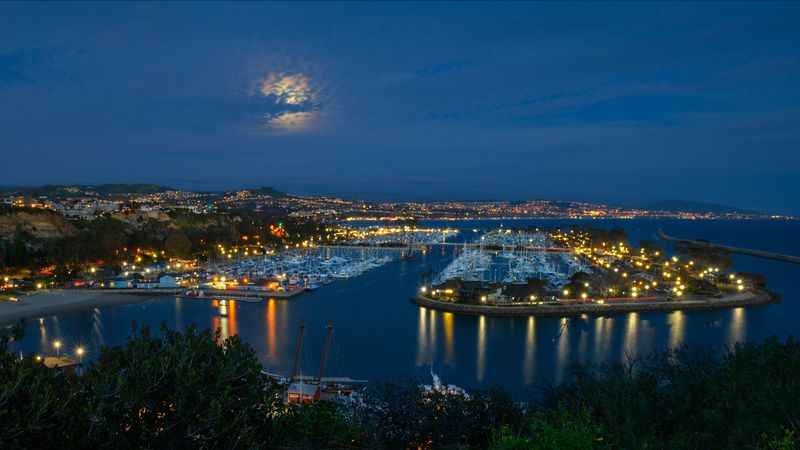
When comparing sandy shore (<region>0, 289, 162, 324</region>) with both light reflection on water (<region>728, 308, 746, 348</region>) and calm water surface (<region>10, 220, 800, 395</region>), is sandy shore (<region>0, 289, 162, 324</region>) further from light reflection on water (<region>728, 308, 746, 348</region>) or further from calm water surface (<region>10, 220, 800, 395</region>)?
light reflection on water (<region>728, 308, 746, 348</region>)

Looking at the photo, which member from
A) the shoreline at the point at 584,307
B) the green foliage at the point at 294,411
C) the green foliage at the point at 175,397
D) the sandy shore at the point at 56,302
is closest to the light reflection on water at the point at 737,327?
the shoreline at the point at 584,307

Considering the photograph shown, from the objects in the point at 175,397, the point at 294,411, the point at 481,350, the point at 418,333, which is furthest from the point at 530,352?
the point at 175,397

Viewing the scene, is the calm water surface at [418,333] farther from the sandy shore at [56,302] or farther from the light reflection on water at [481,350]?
the sandy shore at [56,302]

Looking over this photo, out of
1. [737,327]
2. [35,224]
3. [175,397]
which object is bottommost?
[737,327]

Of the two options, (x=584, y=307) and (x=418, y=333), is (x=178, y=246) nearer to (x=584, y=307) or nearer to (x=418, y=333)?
(x=418, y=333)

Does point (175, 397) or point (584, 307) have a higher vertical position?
point (175, 397)

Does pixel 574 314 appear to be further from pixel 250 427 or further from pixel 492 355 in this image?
pixel 250 427
